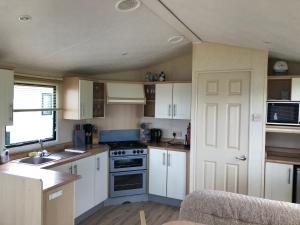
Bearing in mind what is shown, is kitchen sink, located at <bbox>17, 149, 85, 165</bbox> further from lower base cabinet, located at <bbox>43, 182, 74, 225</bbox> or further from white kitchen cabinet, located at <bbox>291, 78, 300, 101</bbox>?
white kitchen cabinet, located at <bbox>291, 78, 300, 101</bbox>

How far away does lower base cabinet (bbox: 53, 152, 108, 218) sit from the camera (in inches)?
133

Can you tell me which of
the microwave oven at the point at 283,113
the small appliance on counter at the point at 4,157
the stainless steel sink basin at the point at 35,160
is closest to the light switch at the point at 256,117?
the microwave oven at the point at 283,113

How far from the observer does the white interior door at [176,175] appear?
3.96 metres

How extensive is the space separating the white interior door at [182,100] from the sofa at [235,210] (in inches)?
78.9

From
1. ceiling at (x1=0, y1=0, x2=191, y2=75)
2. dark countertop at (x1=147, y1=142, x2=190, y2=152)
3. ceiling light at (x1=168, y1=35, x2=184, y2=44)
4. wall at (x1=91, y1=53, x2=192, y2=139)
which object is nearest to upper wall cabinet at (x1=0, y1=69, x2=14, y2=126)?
ceiling at (x1=0, y1=0, x2=191, y2=75)

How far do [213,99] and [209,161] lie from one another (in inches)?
35.4

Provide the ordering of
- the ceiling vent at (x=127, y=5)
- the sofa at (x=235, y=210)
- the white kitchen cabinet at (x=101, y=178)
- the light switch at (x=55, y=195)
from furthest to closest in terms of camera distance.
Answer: the white kitchen cabinet at (x=101, y=178) < the light switch at (x=55, y=195) < the ceiling vent at (x=127, y=5) < the sofa at (x=235, y=210)

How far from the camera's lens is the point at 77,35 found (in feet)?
8.63

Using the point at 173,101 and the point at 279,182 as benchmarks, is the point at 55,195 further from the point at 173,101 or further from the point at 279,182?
the point at 279,182

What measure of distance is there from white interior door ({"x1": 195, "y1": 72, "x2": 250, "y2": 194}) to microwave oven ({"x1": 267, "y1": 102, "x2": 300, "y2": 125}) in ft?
0.92

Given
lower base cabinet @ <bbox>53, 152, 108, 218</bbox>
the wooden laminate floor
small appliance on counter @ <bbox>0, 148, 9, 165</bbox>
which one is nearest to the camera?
small appliance on counter @ <bbox>0, 148, 9, 165</bbox>

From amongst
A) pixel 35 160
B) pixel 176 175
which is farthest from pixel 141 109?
pixel 35 160

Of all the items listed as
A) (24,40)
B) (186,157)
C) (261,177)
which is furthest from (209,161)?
(24,40)

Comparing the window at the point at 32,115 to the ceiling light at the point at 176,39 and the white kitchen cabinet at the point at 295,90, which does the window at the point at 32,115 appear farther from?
the white kitchen cabinet at the point at 295,90
